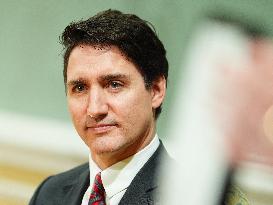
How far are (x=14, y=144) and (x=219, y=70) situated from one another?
137 cm

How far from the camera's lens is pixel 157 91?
3.26 ft

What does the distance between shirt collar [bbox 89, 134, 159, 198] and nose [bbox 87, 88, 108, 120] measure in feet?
0.49

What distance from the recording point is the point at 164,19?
4.12ft

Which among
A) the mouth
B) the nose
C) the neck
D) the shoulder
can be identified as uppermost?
the nose

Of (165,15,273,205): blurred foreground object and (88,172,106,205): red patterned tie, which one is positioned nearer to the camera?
(165,15,273,205): blurred foreground object

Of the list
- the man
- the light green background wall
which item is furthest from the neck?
the light green background wall

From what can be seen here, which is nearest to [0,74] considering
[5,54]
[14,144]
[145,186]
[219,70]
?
[5,54]

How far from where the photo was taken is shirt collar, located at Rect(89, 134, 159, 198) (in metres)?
0.93

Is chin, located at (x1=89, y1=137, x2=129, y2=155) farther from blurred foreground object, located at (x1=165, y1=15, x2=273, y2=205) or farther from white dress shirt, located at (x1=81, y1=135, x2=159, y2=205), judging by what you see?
blurred foreground object, located at (x1=165, y1=15, x2=273, y2=205)

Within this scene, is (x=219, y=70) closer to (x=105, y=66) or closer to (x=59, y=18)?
(x=105, y=66)

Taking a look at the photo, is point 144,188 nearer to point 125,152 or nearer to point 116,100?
point 125,152

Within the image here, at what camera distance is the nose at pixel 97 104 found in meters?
0.86

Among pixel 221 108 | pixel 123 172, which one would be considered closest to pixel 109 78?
pixel 123 172

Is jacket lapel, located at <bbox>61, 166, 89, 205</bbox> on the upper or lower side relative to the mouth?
lower
